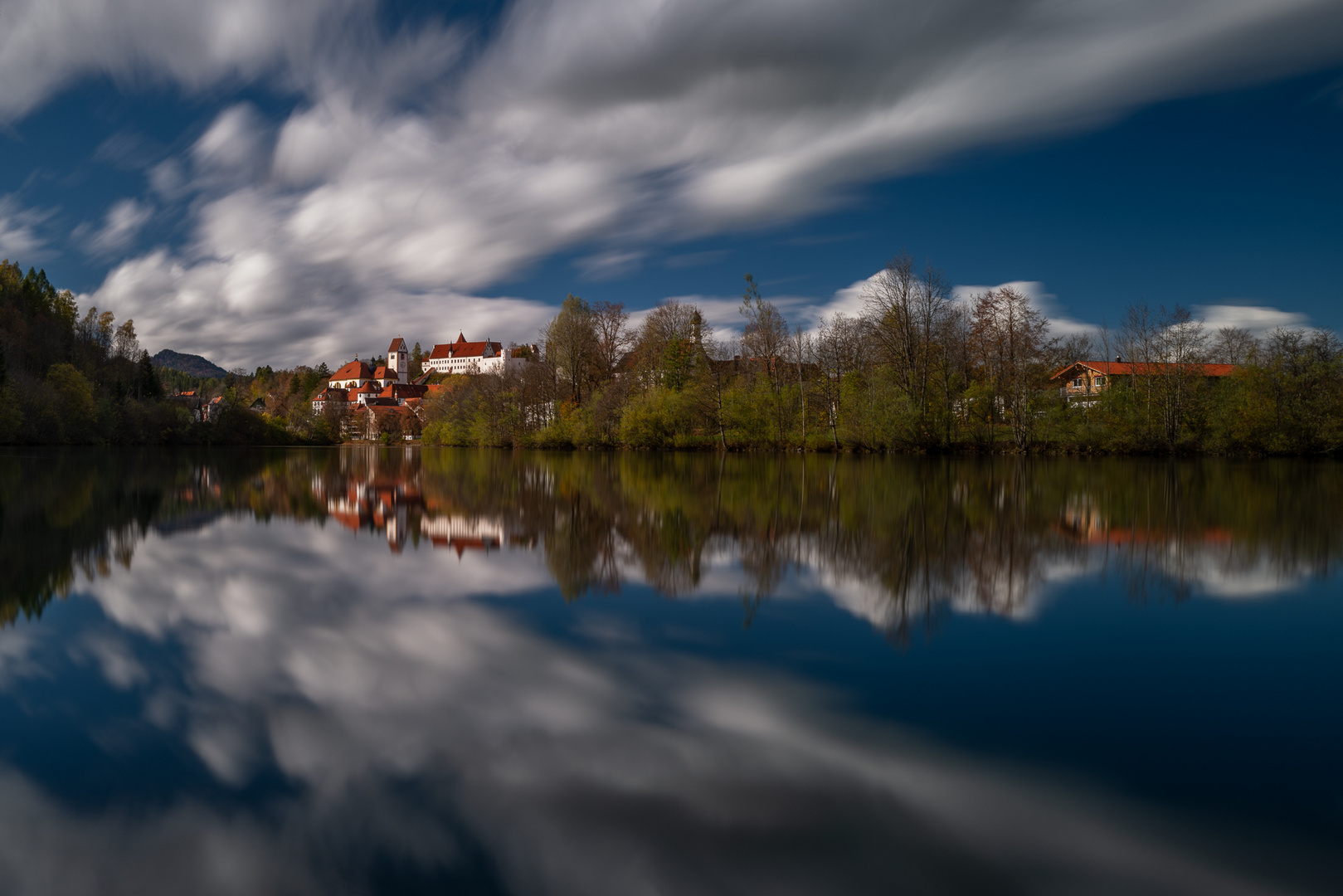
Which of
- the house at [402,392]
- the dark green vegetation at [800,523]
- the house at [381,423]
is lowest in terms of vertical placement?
the dark green vegetation at [800,523]

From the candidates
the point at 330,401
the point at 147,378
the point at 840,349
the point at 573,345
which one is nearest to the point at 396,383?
the point at 330,401

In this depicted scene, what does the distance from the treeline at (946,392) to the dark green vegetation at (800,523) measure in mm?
16757

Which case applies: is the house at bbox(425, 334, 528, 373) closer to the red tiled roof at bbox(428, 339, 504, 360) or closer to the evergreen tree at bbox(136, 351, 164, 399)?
the red tiled roof at bbox(428, 339, 504, 360)

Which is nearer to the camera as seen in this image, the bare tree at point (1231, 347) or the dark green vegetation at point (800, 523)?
the dark green vegetation at point (800, 523)

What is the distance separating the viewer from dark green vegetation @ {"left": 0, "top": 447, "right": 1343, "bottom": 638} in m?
7.16

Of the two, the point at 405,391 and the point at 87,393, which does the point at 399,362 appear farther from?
the point at 87,393

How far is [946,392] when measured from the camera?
134 feet

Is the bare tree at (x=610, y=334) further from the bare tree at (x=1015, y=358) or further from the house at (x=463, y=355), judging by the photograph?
the house at (x=463, y=355)

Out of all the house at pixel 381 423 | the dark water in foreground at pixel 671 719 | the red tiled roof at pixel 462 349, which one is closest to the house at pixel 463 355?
the red tiled roof at pixel 462 349

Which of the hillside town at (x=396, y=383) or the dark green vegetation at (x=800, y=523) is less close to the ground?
the hillside town at (x=396, y=383)

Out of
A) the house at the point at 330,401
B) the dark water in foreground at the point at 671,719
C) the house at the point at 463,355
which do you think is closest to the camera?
the dark water in foreground at the point at 671,719

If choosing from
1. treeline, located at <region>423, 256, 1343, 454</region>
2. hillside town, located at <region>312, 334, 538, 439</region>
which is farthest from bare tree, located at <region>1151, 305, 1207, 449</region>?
hillside town, located at <region>312, 334, 538, 439</region>

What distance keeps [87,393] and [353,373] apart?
87094 millimetres

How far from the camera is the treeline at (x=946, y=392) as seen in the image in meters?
38.2
